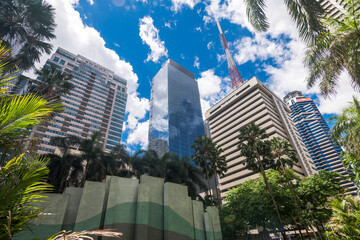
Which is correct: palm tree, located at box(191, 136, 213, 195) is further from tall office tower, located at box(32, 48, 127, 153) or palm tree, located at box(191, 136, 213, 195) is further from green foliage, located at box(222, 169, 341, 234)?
tall office tower, located at box(32, 48, 127, 153)

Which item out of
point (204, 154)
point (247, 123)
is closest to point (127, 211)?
point (204, 154)

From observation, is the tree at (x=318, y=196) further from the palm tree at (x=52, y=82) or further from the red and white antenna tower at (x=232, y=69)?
the red and white antenna tower at (x=232, y=69)

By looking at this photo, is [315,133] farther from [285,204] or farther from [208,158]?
[208,158]

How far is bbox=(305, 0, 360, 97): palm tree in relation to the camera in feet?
21.2

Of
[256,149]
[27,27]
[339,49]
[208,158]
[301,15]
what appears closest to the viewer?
[339,49]

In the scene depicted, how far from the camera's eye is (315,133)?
167000mm

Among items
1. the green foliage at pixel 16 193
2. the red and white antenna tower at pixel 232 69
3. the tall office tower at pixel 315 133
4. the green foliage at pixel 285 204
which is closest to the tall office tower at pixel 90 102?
the red and white antenna tower at pixel 232 69

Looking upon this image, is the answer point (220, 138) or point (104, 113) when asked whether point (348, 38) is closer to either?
point (220, 138)

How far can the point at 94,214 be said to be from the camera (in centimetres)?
961

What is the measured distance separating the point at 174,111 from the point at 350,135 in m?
106

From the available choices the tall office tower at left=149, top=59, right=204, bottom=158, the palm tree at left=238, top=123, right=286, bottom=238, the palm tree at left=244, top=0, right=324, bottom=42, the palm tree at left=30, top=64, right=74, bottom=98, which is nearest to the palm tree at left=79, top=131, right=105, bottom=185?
the palm tree at left=30, top=64, right=74, bottom=98

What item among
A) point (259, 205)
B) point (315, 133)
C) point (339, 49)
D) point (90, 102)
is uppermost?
point (315, 133)

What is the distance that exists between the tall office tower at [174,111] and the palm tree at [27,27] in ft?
265

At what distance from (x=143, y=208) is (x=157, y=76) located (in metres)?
138
